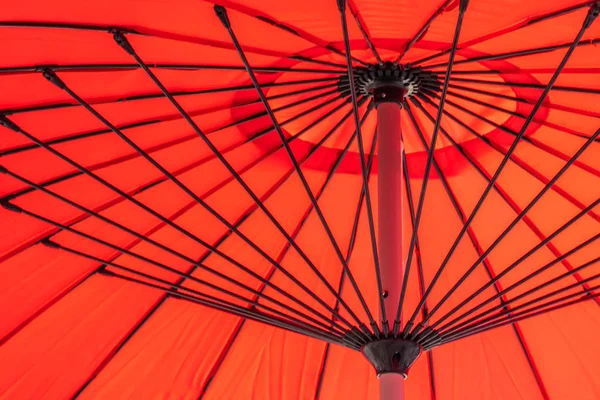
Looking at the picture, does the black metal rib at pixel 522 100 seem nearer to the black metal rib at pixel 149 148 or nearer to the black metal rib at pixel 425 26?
the black metal rib at pixel 425 26

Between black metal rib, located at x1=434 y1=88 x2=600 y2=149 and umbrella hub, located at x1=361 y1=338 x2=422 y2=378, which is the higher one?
black metal rib, located at x1=434 y1=88 x2=600 y2=149

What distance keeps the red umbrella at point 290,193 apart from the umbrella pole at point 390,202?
0.01 m

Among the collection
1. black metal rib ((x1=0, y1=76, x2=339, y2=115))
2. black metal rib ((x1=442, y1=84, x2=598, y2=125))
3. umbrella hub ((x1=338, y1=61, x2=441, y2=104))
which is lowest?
black metal rib ((x1=0, y1=76, x2=339, y2=115))

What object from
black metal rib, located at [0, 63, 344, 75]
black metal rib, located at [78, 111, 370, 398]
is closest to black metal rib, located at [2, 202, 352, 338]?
black metal rib, located at [0, 63, 344, 75]

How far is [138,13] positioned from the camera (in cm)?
310

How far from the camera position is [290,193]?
498 cm

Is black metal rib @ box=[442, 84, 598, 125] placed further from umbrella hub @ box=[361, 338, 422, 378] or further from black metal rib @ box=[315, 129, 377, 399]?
umbrella hub @ box=[361, 338, 422, 378]

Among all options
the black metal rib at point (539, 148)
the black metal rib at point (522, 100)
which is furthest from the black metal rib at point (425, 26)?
the black metal rib at point (539, 148)

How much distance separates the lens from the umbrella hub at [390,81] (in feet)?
13.9

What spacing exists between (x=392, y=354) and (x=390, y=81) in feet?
4.71

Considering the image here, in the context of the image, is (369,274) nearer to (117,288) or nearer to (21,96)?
(117,288)

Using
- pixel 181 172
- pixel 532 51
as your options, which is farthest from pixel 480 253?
pixel 181 172

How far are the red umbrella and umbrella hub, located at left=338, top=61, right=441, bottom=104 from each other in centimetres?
1

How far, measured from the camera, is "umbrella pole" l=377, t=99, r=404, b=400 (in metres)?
3.97
